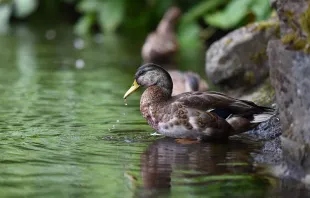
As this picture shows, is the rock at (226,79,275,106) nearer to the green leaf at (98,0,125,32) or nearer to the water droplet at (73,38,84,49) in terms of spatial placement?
the water droplet at (73,38,84,49)

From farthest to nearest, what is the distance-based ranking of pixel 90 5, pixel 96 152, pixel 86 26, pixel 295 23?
pixel 86 26 < pixel 90 5 < pixel 96 152 < pixel 295 23

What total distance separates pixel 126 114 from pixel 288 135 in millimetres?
3696

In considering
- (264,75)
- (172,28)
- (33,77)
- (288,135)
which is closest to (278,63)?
(288,135)

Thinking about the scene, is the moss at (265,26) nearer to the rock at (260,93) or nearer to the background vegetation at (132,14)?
the rock at (260,93)

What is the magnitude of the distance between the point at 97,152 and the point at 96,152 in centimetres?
1

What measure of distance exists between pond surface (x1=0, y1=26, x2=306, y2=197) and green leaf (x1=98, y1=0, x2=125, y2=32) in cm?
886

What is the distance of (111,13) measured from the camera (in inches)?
863

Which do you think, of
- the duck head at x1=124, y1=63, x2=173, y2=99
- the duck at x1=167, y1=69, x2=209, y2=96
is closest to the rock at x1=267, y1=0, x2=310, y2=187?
the duck head at x1=124, y1=63, x2=173, y2=99

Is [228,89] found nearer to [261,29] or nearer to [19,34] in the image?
[261,29]

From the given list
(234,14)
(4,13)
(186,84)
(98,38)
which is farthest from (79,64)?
(4,13)

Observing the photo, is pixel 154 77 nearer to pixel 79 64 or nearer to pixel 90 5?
pixel 79 64

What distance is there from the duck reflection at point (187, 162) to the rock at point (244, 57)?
3061mm

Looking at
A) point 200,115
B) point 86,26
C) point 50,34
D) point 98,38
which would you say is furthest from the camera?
point 86,26

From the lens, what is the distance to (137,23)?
76.0ft
